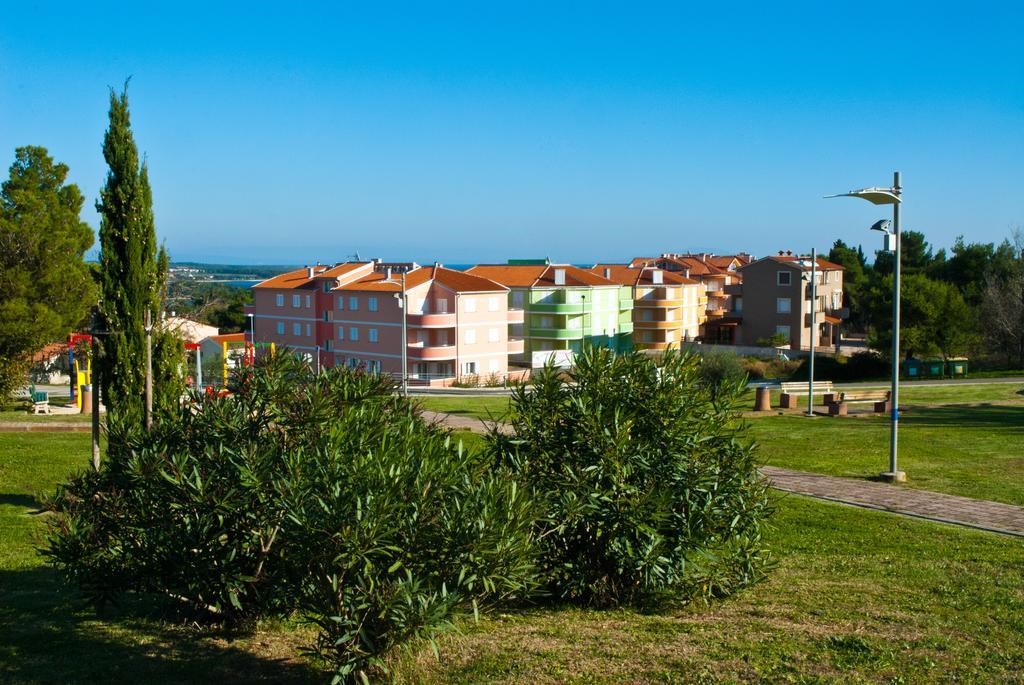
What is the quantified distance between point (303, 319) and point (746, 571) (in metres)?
65.2

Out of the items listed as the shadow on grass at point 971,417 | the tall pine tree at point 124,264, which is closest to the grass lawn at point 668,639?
the tall pine tree at point 124,264

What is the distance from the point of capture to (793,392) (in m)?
35.2

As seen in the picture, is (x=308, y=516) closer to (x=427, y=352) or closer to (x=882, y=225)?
(x=882, y=225)

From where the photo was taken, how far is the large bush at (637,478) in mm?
8805

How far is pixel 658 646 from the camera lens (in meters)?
8.23

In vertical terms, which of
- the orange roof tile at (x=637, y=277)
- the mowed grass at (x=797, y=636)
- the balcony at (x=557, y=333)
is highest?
the orange roof tile at (x=637, y=277)

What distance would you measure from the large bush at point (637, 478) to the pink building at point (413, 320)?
4909 centimetres

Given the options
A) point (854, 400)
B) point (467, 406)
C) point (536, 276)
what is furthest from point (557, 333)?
point (854, 400)

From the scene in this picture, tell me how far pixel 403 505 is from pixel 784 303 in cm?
7421

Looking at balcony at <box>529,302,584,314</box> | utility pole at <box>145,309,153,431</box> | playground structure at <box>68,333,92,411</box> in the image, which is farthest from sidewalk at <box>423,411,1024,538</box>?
balcony at <box>529,302,584,314</box>

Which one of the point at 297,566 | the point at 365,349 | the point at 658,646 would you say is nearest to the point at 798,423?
the point at 658,646

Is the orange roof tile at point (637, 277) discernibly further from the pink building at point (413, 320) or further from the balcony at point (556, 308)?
the pink building at point (413, 320)

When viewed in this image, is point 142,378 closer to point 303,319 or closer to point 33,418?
point 33,418

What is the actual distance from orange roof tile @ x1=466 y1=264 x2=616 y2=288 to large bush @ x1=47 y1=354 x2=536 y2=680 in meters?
64.4
